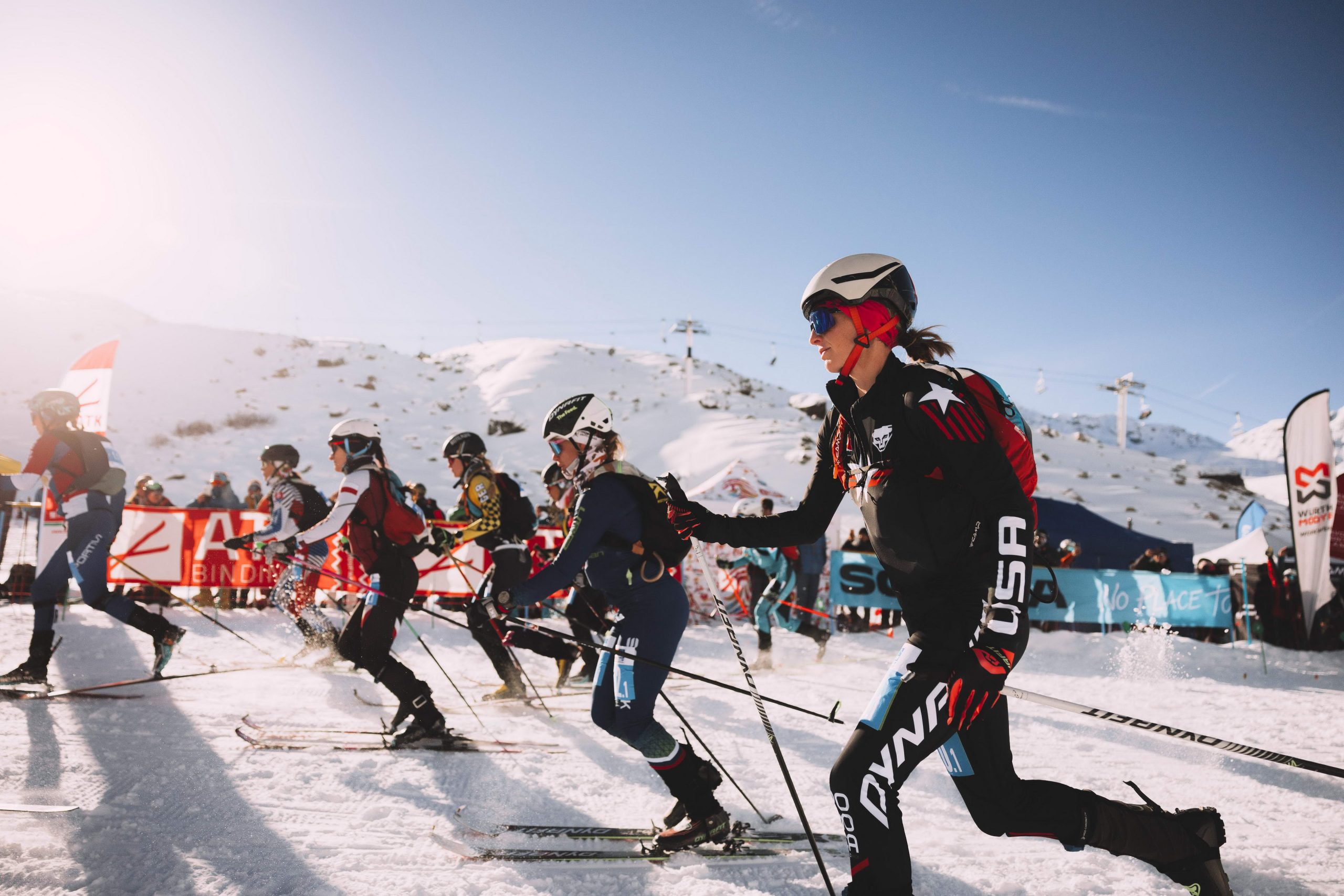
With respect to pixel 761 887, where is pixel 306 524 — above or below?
above

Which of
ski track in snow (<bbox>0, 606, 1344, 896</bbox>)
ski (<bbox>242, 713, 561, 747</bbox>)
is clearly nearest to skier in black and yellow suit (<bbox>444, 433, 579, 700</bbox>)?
ski track in snow (<bbox>0, 606, 1344, 896</bbox>)

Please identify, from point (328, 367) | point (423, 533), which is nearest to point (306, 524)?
point (423, 533)

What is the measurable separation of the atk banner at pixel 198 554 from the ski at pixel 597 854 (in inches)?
286

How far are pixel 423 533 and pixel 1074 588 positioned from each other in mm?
9835

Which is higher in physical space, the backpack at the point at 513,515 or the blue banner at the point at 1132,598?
the backpack at the point at 513,515

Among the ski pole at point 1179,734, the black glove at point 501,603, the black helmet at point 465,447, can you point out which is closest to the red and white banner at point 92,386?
the black helmet at point 465,447

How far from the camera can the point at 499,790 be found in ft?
13.9

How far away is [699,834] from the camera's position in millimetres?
3443

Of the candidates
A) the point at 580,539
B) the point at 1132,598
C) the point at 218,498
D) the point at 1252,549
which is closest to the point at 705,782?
the point at 580,539

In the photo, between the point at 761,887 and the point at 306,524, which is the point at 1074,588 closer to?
the point at 761,887

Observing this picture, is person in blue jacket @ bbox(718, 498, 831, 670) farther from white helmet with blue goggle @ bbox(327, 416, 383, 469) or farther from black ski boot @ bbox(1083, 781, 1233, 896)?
black ski boot @ bbox(1083, 781, 1233, 896)

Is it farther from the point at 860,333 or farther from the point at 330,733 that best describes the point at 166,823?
the point at 860,333

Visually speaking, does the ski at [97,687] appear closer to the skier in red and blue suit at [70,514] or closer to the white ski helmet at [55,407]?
the skier in red and blue suit at [70,514]

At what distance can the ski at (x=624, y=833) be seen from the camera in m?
3.55
